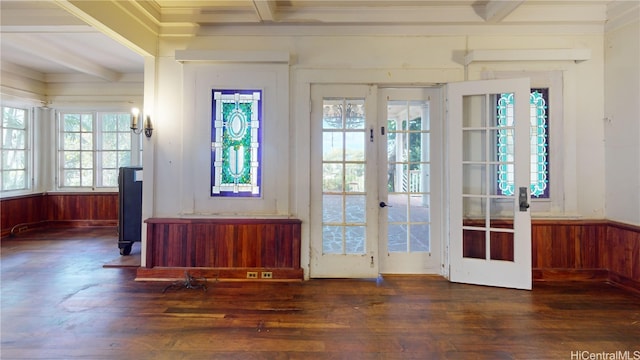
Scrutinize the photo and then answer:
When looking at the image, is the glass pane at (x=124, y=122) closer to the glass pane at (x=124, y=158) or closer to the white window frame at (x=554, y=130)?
the glass pane at (x=124, y=158)

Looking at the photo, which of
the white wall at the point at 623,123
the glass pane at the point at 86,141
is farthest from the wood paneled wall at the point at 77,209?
the white wall at the point at 623,123

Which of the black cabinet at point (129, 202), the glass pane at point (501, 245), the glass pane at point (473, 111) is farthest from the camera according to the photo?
the black cabinet at point (129, 202)

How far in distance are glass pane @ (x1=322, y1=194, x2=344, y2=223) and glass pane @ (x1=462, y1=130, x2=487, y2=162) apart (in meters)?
Result: 1.50

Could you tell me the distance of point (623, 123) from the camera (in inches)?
131

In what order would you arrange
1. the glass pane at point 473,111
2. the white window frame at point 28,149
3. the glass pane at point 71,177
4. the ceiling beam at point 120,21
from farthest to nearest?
1. the glass pane at point 71,177
2. the white window frame at point 28,149
3. the glass pane at point 473,111
4. the ceiling beam at point 120,21

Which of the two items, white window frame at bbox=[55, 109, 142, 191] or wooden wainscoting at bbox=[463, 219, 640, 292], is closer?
wooden wainscoting at bbox=[463, 219, 640, 292]

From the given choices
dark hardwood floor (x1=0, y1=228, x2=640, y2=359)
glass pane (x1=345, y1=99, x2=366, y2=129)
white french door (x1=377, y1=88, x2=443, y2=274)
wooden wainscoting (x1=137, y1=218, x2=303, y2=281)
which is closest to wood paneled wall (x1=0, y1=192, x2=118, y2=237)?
dark hardwood floor (x1=0, y1=228, x2=640, y2=359)

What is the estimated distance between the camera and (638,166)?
10.5ft

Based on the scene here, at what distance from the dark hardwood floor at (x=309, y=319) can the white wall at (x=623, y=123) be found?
94cm

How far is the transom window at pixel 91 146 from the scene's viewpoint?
632 cm

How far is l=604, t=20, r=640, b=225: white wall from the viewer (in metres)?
3.22

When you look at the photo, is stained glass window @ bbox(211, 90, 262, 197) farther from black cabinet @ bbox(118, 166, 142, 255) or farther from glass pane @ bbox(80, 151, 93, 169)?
glass pane @ bbox(80, 151, 93, 169)

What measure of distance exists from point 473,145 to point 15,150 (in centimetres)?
788

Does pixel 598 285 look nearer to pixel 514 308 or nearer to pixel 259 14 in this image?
pixel 514 308
